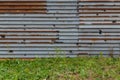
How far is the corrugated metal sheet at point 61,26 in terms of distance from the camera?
810 centimetres

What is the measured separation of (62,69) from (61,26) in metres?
1.14

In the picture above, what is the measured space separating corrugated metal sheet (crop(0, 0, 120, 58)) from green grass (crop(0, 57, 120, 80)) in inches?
11.7

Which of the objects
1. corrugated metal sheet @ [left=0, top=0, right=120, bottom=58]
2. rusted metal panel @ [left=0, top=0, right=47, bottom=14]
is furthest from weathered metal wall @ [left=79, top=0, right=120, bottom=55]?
rusted metal panel @ [left=0, top=0, right=47, bottom=14]

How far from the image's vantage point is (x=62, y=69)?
24.5ft

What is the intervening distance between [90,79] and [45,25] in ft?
6.23

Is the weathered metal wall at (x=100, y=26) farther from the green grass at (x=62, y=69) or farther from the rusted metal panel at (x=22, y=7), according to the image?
the rusted metal panel at (x=22, y=7)

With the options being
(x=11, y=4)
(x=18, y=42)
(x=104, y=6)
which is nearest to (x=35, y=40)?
(x=18, y=42)

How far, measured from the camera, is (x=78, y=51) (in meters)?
8.24

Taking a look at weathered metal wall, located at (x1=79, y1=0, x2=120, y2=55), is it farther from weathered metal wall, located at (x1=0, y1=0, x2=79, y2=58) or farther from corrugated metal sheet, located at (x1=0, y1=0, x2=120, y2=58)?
weathered metal wall, located at (x1=0, y1=0, x2=79, y2=58)

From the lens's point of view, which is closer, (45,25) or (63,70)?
(63,70)

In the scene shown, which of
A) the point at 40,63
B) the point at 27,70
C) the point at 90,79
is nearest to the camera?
the point at 90,79

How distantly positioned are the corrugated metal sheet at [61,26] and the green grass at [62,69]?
297 mm

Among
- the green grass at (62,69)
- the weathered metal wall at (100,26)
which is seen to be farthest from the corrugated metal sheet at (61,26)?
the green grass at (62,69)

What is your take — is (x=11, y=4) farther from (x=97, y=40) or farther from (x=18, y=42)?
(x=97, y=40)
